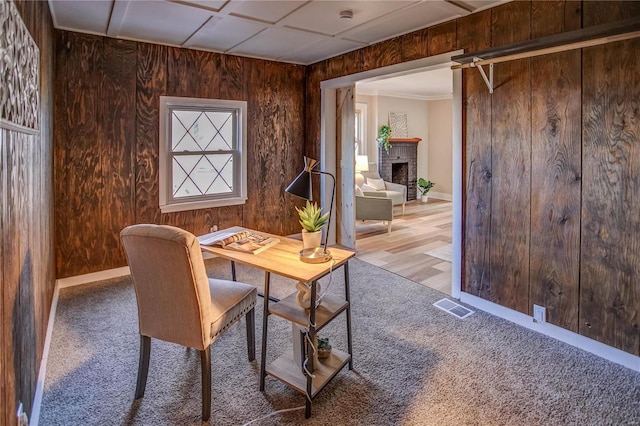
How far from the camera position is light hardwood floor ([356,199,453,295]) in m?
4.06

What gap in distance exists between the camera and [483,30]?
300cm

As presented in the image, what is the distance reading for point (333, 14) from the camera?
3.15 m

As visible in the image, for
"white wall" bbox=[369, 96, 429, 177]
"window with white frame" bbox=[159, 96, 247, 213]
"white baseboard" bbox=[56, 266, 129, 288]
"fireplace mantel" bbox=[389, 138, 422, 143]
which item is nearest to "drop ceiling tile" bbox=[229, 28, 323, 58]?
"window with white frame" bbox=[159, 96, 247, 213]

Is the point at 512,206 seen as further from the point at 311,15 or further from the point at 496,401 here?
the point at 311,15

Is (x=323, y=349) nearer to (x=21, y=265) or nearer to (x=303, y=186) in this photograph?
(x=303, y=186)

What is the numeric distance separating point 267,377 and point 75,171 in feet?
9.14

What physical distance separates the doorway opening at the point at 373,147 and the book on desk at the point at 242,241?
1.68 meters

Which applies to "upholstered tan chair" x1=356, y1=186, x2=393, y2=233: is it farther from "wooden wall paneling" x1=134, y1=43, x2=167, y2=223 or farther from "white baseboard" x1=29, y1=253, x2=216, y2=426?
"wooden wall paneling" x1=134, y1=43, x2=167, y2=223

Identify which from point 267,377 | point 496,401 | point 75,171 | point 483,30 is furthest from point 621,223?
point 75,171

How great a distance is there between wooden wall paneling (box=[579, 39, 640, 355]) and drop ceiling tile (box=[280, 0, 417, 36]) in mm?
1423

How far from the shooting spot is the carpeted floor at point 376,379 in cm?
191

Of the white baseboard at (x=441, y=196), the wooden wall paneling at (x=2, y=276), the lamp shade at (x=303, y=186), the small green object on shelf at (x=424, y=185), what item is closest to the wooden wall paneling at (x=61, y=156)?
the wooden wall paneling at (x=2, y=276)

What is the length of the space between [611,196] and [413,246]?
2.88 meters

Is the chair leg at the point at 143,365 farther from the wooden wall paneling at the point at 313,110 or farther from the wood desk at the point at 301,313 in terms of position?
the wooden wall paneling at the point at 313,110
